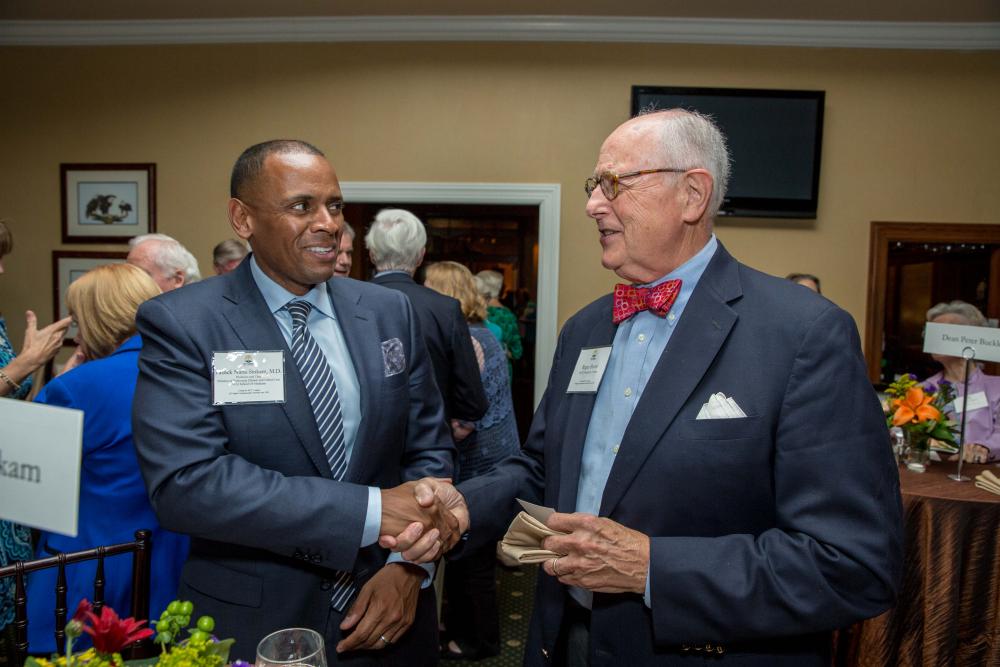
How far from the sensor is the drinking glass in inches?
33.6

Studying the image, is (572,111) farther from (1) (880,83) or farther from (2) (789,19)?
(1) (880,83)

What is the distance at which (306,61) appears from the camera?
15.1 feet

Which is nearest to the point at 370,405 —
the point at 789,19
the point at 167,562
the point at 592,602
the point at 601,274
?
the point at 592,602

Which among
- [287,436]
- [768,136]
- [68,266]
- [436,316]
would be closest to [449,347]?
[436,316]

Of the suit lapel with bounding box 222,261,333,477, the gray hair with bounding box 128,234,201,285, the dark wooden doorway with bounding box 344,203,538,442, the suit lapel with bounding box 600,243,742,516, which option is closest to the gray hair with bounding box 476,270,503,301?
the dark wooden doorway with bounding box 344,203,538,442

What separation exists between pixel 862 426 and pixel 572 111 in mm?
3799

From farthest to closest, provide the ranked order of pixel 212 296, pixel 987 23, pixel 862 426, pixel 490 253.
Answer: pixel 490 253 → pixel 987 23 → pixel 212 296 → pixel 862 426

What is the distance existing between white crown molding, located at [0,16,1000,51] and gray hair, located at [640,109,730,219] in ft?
11.4

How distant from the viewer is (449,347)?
2.79 m

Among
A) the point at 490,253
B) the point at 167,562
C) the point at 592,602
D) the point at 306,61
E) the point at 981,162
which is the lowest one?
the point at 167,562

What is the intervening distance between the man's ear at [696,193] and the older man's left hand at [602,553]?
602 mm

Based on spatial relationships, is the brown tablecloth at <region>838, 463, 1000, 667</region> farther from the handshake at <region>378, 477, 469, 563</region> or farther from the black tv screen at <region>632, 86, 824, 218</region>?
the black tv screen at <region>632, 86, 824, 218</region>

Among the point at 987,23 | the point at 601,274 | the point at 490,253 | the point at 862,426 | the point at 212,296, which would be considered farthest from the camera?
the point at 490,253

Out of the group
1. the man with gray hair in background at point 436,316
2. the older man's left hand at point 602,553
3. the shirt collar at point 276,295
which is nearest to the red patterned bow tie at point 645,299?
the older man's left hand at point 602,553
